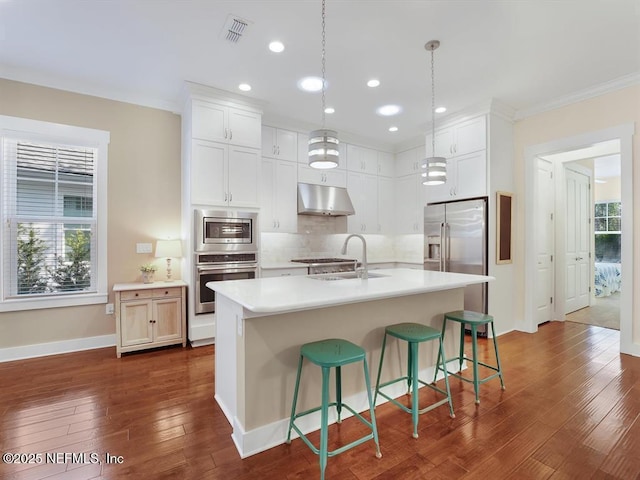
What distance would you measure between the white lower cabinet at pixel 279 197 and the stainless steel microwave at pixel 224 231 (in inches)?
19.9

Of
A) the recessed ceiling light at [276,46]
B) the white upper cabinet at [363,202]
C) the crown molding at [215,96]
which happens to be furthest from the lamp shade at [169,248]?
the white upper cabinet at [363,202]

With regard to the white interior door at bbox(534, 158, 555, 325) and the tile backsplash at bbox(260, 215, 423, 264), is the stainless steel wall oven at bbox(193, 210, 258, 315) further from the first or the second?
the white interior door at bbox(534, 158, 555, 325)

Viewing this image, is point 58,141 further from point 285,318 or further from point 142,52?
point 285,318

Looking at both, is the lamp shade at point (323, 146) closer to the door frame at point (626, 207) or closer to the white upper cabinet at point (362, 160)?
the white upper cabinet at point (362, 160)

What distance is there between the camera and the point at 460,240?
170 inches

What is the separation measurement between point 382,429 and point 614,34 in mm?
3730

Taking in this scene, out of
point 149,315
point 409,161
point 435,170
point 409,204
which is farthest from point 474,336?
point 409,161

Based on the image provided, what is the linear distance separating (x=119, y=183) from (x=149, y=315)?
5.40ft

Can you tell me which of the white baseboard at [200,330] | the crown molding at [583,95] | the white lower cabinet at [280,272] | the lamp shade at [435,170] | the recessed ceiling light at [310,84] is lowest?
the white baseboard at [200,330]

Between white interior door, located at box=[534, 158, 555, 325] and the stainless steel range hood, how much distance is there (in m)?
2.69

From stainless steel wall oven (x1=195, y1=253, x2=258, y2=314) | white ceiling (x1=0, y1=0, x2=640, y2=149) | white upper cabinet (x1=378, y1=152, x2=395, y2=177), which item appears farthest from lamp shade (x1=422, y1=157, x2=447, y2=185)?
white upper cabinet (x1=378, y1=152, x2=395, y2=177)

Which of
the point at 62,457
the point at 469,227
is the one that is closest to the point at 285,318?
the point at 62,457

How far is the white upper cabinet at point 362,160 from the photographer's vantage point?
540 centimetres

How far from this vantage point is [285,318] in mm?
2021
